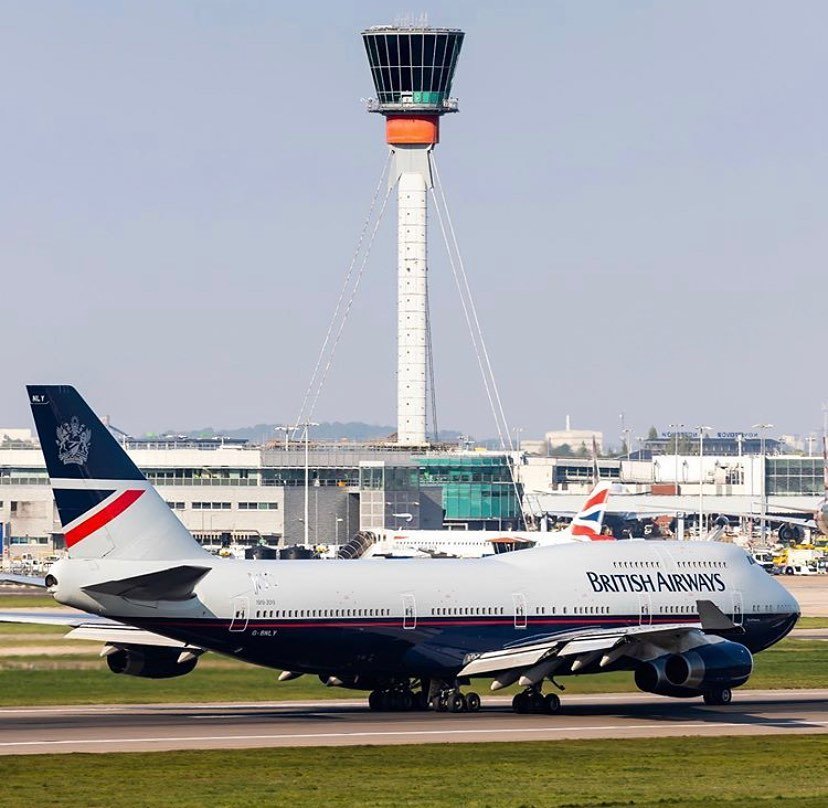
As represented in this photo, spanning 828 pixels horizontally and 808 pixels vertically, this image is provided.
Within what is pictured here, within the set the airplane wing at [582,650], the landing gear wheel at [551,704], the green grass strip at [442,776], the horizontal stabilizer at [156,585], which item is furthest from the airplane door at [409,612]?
the green grass strip at [442,776]

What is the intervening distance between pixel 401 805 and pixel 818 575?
136920mm

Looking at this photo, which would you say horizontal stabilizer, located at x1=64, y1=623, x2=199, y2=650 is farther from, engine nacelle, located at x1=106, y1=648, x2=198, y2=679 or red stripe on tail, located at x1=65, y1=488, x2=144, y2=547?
red stripe on tail, located at x1=65, y1=488, x2=144, y2=547

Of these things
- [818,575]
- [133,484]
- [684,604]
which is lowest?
[818,575]

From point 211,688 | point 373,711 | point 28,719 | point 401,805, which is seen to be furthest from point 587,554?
point 401,805

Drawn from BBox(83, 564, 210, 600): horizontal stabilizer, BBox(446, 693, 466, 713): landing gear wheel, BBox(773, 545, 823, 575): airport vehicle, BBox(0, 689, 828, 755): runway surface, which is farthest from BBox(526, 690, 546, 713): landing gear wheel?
BBox(773, 545, 823, 575): airport vehicle

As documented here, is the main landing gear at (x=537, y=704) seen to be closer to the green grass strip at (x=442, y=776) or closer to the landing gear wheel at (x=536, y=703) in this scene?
the landing gear wheel at (x=536, y=703)

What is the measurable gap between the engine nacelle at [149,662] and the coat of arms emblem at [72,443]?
8.29 m

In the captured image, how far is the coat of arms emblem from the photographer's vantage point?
161 ft

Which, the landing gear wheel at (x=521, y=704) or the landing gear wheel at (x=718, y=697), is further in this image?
the landing gear wheel at (x=718, y=697)

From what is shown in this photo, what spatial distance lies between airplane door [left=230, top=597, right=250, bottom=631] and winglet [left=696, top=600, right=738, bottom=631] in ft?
44.7

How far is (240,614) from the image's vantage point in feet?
167

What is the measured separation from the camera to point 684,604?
5794 centimetres

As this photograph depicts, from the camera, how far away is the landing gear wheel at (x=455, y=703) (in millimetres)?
54906

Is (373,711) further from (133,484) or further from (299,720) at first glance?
(133,484)
